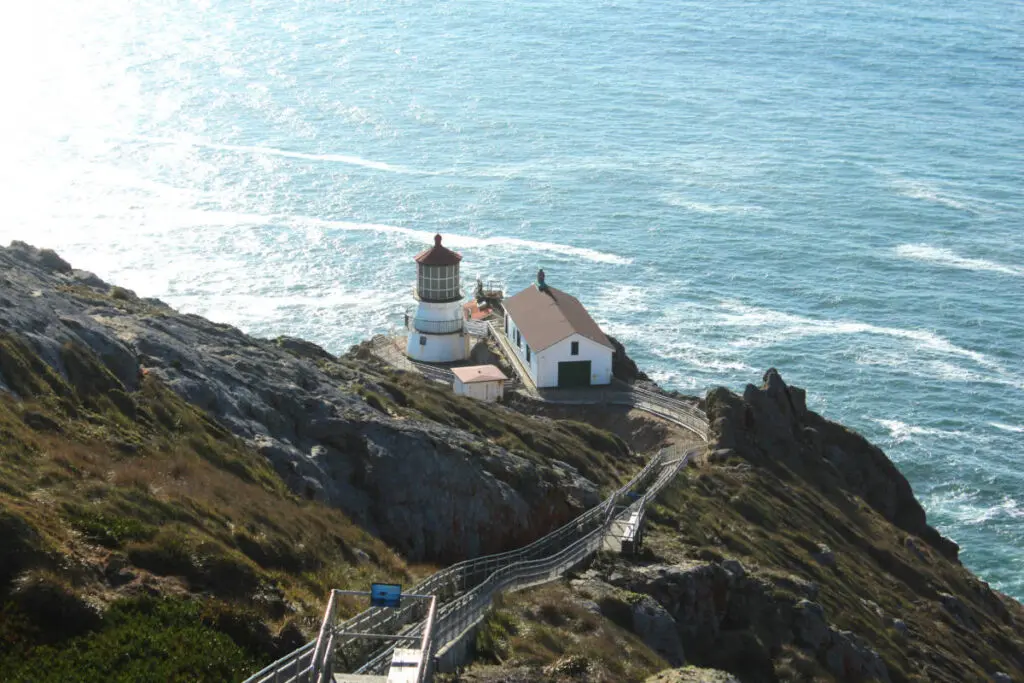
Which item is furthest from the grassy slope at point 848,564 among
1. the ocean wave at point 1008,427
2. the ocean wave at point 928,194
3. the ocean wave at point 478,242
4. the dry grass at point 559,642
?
the ocean wave at point 928,194

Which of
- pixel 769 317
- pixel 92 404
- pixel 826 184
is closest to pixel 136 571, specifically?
pixel 92 404

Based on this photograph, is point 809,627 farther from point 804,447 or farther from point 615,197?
point 615,197

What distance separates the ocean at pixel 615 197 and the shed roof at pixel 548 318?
1715 cm

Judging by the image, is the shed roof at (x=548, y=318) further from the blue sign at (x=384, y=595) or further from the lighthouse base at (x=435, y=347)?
the blue sign at (x=384, y=595)

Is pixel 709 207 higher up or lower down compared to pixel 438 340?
higher up

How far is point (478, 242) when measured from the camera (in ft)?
351

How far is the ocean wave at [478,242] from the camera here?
104 metres

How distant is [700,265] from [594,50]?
91.4 metres

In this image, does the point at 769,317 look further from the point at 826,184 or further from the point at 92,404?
the point at 92,404

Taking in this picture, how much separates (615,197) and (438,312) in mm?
56493

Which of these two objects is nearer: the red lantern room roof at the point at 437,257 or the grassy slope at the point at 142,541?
the grassy slope at the point at 142,541

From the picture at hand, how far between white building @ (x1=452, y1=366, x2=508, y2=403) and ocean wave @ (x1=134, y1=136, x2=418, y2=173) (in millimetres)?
69621

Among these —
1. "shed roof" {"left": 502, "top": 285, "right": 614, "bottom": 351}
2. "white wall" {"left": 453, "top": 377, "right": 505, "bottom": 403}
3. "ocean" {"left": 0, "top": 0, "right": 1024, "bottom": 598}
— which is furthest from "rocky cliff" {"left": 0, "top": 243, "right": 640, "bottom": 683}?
"ocean" {"left": 0, "top": 0, "right": 1024, "bottom": 598}

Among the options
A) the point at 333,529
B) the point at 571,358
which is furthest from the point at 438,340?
the point at 333,529
